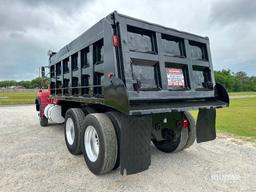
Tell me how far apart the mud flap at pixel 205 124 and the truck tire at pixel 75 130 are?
239cm

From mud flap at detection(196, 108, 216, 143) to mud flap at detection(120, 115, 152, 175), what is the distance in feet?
4.89

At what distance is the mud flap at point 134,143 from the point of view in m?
2.99

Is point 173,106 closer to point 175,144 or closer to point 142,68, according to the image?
point 142,68

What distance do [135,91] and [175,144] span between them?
6.51 ft

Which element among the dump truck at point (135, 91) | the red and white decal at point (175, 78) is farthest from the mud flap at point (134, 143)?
the red and white decal at point (175, 78)

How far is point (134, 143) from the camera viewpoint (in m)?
3.04

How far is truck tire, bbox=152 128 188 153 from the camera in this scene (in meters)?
4.43

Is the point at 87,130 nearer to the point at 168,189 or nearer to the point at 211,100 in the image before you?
the point at 168,189

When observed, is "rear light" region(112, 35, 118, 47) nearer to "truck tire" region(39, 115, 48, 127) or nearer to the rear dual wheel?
the rear dual wheel

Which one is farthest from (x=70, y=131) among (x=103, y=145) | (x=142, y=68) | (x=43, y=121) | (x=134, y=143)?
(x=43, y=121)

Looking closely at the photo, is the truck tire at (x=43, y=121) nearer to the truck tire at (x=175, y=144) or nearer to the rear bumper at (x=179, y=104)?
the truck tire at (x=175, y=144)

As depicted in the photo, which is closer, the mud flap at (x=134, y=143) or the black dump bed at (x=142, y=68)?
the mud flap at (x=134, y=143)

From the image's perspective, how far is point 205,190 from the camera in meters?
3.01

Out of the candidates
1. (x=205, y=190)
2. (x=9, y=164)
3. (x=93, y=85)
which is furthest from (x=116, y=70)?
(x=9, y=164)
